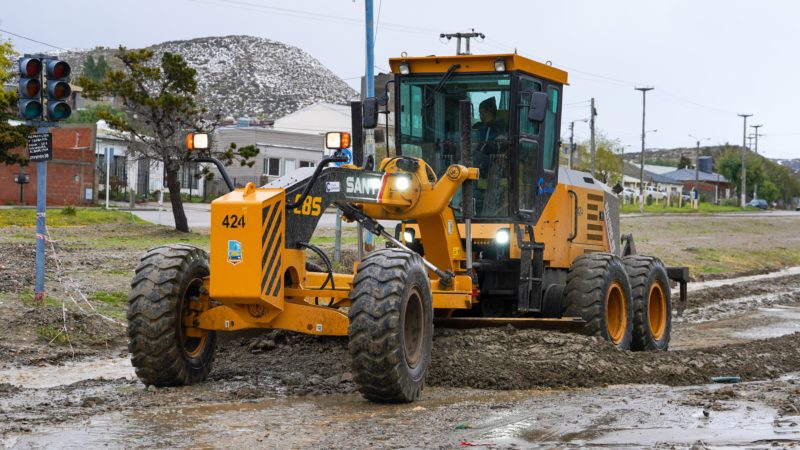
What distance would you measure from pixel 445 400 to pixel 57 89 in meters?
7.88

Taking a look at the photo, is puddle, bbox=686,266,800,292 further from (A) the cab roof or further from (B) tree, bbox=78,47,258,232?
(B) tree, bbox=78,47,258,232

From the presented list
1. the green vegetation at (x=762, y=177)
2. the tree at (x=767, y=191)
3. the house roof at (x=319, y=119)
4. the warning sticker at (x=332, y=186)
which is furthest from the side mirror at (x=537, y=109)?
the tree at (x=767, y=191)

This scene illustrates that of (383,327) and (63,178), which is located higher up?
(63,178)

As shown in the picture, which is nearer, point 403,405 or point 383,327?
point 383,327

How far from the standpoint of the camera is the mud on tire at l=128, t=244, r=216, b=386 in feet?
34.2

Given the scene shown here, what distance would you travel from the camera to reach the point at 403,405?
10070 millimetres

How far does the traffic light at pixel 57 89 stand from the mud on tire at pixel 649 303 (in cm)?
775

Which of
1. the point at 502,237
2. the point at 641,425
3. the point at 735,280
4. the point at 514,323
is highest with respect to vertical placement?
the point at 502,237

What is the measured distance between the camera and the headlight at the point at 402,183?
11.4 metres

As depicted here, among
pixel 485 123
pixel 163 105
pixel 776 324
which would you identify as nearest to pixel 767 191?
pixel 163 105

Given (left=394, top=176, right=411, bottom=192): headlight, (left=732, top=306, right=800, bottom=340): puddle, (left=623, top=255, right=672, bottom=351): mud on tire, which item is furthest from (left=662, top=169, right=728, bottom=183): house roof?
(left=394, top=176, right=411, bottom=192): headlight

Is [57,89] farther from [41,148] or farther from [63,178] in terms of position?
[63,178]

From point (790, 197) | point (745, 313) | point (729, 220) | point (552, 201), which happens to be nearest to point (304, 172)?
point (552, 201)

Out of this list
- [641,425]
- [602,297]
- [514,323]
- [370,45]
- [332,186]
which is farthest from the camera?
[370,45]
